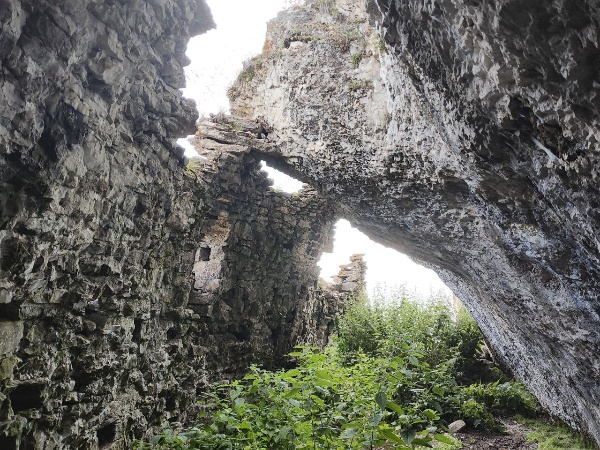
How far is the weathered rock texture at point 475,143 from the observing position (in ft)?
6.00

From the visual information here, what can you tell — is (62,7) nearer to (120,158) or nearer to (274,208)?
(120,158)

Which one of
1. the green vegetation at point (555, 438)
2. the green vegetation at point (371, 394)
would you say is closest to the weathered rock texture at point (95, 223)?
the green vegetation at point (371, 394)

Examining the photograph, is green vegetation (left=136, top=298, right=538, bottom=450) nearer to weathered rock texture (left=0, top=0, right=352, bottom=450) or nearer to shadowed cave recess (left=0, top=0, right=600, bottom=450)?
weathered rock texture (left=0, top=0, right=352, bottom=450)

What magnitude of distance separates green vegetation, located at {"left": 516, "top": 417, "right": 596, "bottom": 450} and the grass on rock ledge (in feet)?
1.83

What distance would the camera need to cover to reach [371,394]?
190 inches

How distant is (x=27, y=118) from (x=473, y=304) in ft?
21.9

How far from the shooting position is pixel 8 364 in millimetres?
2355

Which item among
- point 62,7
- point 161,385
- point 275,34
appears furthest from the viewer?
point 275,34

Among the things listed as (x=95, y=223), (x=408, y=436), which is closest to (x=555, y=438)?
(x=408, y=436)

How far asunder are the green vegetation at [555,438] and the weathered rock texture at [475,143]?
9.1 inches

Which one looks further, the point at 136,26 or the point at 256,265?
the point at 256,265

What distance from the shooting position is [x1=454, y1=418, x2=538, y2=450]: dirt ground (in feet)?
18.9

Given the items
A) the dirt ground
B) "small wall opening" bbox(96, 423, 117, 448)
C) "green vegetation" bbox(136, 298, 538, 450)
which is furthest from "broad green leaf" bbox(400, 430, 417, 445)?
the dirt ground

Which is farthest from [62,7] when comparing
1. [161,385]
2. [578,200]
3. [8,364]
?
[161,385]
